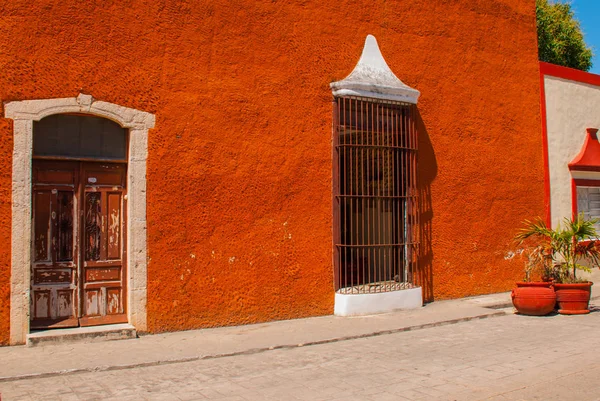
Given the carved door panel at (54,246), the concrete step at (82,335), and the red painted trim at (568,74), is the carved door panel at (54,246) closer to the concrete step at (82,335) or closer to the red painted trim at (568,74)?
the concrete step at (82,335)

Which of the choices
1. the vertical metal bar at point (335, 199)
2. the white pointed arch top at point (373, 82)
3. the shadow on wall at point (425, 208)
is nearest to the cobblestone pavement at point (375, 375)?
the vertical metal bar at point (335, 199)

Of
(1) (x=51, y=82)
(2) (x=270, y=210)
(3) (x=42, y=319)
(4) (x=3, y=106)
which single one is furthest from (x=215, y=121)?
(3) (x=42, y=319)

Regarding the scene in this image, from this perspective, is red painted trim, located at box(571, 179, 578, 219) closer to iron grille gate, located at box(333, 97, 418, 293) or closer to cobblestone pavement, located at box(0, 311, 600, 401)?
iron grille gate, located at box(333, 97, 418, 293)

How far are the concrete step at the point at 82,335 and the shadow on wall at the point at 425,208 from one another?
4981 mm

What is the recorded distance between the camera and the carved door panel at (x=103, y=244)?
24.8ft

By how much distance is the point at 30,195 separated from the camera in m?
7.00

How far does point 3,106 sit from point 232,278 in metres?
3.60

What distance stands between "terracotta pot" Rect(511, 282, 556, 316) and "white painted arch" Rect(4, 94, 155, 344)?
575 centimetres

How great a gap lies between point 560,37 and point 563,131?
12141 mm

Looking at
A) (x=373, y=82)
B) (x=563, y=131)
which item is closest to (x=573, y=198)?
(x=563, y=131)

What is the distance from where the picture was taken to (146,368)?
615 cm

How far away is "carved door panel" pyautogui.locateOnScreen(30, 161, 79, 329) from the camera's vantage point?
7.24 meters

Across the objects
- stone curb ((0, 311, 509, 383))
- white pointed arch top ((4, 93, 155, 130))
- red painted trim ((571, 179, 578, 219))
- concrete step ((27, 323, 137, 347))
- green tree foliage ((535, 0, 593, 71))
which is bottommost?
stone curb ((0, 311, 509, 383))

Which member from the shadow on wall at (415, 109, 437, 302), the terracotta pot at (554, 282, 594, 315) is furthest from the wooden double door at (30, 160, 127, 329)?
the terracotta pot at (554, 282, 594, 315)
